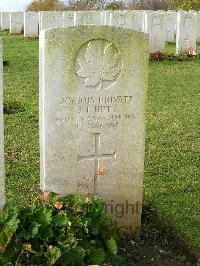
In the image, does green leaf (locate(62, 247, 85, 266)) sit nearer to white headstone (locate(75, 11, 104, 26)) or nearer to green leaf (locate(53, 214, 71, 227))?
green leaf (locate(53, 214, 71, 227))

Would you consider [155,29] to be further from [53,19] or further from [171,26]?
[171,26]

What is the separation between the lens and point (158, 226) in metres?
4.59

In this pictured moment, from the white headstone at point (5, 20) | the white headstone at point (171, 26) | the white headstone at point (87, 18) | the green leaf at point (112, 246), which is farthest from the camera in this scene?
the white headstone at point (5, 20)

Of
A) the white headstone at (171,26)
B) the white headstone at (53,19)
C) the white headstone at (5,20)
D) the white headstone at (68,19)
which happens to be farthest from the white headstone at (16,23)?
the white headstone at (171,26)

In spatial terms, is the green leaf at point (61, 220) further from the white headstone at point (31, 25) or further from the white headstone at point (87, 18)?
the white headstone at point (31, 25)

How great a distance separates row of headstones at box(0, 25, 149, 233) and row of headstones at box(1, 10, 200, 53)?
328 inches

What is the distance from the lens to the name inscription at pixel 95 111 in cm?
402

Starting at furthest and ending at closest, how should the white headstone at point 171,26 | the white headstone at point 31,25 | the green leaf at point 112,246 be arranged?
the white headstone at point 31,25 < the white headstone at point 171,26 < the green leaf at point 112,246

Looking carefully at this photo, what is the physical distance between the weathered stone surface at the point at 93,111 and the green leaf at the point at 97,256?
0.88 meters

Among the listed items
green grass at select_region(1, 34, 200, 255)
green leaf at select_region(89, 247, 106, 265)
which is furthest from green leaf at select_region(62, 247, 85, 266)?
green grass at select_region(1, 34, 200, 255)

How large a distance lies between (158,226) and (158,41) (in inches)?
455

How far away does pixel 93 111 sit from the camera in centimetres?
411

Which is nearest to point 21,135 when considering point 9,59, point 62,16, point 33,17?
point 9,59

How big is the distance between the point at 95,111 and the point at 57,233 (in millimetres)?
1076
